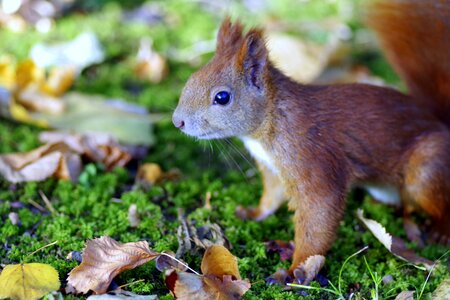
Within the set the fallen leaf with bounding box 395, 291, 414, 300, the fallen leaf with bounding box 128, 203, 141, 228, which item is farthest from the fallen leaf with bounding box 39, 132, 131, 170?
the fallen leaf with bounding box 395, 291, 414, 300

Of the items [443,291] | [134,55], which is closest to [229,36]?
[443,291]

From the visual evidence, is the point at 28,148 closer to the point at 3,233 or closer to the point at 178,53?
the point at 3,233

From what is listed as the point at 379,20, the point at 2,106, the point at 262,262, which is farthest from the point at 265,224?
the point at 2,106

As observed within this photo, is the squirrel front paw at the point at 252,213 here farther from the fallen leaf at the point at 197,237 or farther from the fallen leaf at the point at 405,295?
the fallen leaf at the point at 405,295

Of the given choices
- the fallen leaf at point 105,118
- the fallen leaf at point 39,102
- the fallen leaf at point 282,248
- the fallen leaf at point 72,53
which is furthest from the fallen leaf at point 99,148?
the fallen leaf at point 282,248

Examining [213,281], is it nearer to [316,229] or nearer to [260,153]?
[316,229]

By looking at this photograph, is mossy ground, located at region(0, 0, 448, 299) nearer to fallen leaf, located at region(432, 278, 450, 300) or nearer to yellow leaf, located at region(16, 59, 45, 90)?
fallen leaf, located at region(432, 278, 450, 300)
